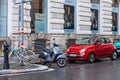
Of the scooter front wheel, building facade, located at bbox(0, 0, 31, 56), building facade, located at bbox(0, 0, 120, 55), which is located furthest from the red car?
building facade, located at bbox(0, 0, 31, 56)

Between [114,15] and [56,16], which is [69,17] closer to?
[56,16]

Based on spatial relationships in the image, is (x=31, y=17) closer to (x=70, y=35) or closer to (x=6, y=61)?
(x=70, y=35)

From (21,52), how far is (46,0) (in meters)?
8.09

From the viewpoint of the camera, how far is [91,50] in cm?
1975

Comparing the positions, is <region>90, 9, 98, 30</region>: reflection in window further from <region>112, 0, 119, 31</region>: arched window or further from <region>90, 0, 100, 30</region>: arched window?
<region>112, 0, 119, 31</region>: arched window

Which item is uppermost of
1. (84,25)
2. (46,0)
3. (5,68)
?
(46,0)

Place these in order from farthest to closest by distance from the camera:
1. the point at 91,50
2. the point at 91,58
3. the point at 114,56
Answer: the point at 114,56, the point at 91,58, the point at 91,50

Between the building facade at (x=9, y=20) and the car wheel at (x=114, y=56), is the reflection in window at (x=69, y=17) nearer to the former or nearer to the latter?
the building facade at (x=9, y=20)

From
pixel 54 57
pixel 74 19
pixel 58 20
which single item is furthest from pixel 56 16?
pixel 54 57

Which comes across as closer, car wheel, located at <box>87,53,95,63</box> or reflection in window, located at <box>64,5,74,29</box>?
car wheel, located at <box>87,53,95,63</box>

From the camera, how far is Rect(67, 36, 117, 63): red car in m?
19.5

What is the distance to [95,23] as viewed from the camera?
3109 cm

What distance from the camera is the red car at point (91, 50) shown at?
19.5 m

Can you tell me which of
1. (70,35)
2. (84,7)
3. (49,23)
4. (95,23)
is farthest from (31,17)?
(95,23)
